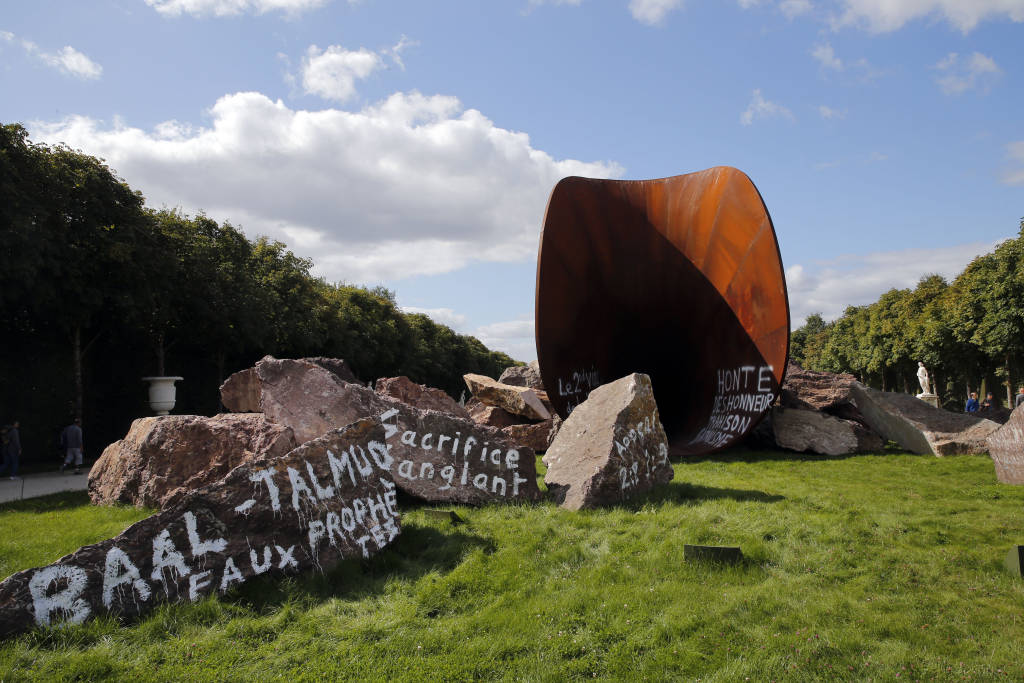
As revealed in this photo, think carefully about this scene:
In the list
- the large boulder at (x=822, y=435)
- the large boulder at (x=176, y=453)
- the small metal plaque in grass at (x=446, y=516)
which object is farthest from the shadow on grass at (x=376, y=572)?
the large boulder at (x=822, y=435)

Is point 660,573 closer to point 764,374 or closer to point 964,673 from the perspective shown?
point 964,673

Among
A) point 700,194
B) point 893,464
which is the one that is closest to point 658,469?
point 893,464

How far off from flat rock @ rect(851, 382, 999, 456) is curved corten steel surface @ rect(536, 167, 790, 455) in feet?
9.87

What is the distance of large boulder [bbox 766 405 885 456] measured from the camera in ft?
35.1

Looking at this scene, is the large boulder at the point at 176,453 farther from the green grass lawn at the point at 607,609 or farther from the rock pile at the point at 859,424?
the rock pile at the point at 859,424

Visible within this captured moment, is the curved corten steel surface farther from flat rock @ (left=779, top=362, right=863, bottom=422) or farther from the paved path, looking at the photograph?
the paved path

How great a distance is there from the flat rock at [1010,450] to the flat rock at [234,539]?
722 centimetres

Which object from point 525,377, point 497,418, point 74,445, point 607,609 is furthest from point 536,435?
point 74,445

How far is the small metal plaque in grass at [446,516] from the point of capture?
5391mm

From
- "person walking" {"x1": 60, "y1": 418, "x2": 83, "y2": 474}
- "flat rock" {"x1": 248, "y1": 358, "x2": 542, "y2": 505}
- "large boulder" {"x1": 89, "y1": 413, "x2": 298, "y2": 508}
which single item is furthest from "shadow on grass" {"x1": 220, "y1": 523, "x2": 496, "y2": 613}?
"person walking" {"x1": 60, "y1": 418, "x2": 83, "y2": 474}

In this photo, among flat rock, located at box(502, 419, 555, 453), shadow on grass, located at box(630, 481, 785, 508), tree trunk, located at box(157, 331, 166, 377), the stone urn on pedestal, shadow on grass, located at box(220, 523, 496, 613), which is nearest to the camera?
shadow on grass, located at box(220, 523, 496, 613)

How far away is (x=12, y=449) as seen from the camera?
39.7 ft

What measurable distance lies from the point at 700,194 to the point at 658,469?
6321 millimetres

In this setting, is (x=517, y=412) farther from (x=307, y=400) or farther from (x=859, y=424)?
(x=859, y=424)
